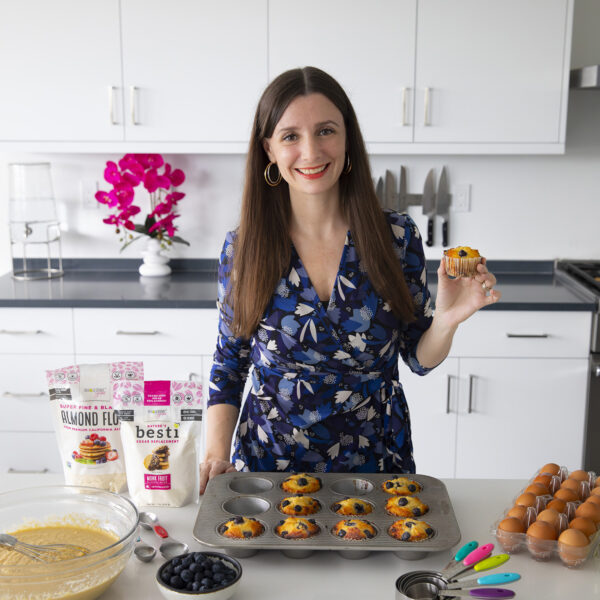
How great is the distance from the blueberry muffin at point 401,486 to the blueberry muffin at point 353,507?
62 mm

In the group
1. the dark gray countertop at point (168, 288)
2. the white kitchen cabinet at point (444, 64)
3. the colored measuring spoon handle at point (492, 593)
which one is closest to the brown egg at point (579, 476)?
the colored measuring spoon handle at point (492, 593)

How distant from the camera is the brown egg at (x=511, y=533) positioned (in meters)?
1.18

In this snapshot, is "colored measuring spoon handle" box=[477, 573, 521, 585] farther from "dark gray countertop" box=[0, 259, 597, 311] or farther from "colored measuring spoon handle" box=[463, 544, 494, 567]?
"dark gray countertop" box=[0, 259, 597, 311]

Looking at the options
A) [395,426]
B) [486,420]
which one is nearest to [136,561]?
[395,426]

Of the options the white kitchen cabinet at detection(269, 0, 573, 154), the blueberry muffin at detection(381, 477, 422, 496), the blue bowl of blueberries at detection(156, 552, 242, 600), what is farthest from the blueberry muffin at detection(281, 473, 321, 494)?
the white kitchen cabinet at detection(269, 0, 573, 154)

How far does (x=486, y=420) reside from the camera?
2832 mm

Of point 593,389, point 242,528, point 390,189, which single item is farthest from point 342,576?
point 390,189

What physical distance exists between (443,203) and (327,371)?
1.80 metres

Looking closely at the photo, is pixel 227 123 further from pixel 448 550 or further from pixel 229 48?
pixel 448 550

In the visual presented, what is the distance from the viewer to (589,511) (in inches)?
47.1

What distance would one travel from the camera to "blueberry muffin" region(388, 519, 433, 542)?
1163 mm

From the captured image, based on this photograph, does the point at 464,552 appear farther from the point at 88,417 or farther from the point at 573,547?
the point at 88,417

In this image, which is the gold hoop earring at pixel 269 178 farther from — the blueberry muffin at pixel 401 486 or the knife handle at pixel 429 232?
the knife handle at pixel 429 232

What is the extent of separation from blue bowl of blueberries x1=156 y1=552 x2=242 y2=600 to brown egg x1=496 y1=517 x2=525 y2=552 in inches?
16.1
